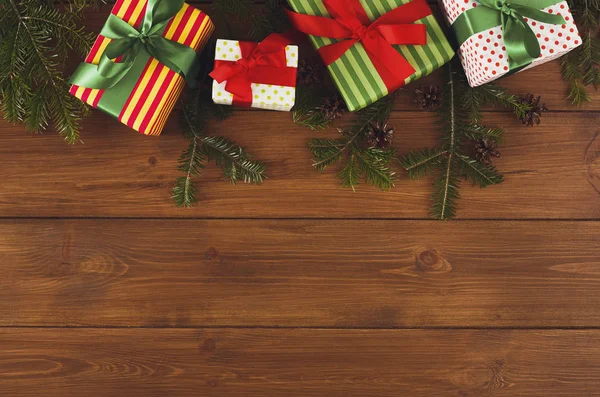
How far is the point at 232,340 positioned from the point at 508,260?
55 centimetres

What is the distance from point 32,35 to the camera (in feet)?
2.77

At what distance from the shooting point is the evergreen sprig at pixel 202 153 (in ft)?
2.95

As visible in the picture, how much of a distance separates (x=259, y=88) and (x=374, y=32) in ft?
0.72

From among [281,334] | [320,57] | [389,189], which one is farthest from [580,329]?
[320,57]

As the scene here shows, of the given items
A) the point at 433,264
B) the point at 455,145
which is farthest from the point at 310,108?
the point at 433,264

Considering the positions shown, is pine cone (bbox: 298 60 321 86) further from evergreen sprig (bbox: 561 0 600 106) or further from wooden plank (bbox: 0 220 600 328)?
evergreen sprig (bbox: 561 0 600 106)

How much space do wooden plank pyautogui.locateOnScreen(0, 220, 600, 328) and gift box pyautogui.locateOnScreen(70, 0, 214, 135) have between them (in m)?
0.24

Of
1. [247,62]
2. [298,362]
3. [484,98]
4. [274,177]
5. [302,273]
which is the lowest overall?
[298,362]

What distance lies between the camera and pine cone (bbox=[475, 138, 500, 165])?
90 cm

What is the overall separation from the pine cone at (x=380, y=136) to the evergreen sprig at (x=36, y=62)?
0.52m

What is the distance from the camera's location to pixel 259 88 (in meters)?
0.83

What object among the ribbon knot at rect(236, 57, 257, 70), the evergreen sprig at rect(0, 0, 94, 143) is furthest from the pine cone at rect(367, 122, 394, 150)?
the evergreen sprig at rect(0, 0, 94, 143)

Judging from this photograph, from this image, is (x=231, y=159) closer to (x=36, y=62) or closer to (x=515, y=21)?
(x=36, y=62)

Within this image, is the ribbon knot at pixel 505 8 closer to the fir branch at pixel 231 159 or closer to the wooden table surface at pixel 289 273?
the wooden table surface at pixel 289 273
